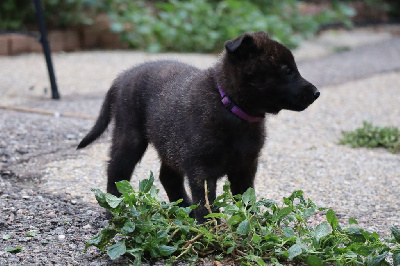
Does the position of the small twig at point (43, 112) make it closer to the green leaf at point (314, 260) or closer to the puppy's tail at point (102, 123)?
the puppy's tail at point (102, 123)

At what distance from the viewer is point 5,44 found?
31.3 feet

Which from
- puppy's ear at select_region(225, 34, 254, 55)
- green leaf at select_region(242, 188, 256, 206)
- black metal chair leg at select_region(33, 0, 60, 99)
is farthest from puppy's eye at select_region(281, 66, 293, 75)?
black metal chair leg at select_region(33, 0, 60, 99)

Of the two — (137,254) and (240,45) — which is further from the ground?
(240,45)

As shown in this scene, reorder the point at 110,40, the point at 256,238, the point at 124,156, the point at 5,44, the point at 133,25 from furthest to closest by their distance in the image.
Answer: the point at 110,40 → the point at 133,25 → the point at 5,44 → the point at 124,156 → the point at 256,238

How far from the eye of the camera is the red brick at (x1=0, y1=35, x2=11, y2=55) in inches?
375

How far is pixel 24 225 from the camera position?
11.0ft

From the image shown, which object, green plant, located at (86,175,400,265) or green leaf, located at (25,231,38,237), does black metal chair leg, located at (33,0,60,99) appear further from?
green plant, located at (86,175,400,265)

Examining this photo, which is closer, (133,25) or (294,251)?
(294,251)

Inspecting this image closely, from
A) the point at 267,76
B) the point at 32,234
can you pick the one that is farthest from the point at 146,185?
the point at 267,76

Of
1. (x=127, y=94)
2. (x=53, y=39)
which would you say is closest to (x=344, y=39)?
(x=53, y=39)

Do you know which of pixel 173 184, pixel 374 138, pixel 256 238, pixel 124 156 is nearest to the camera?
pixel 256 238

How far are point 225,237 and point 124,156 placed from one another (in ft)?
3.44

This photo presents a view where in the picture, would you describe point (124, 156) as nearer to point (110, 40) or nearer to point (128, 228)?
point (128, 228)

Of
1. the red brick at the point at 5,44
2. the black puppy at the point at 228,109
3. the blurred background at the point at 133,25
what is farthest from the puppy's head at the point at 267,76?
the red brick at the point at 5,44
